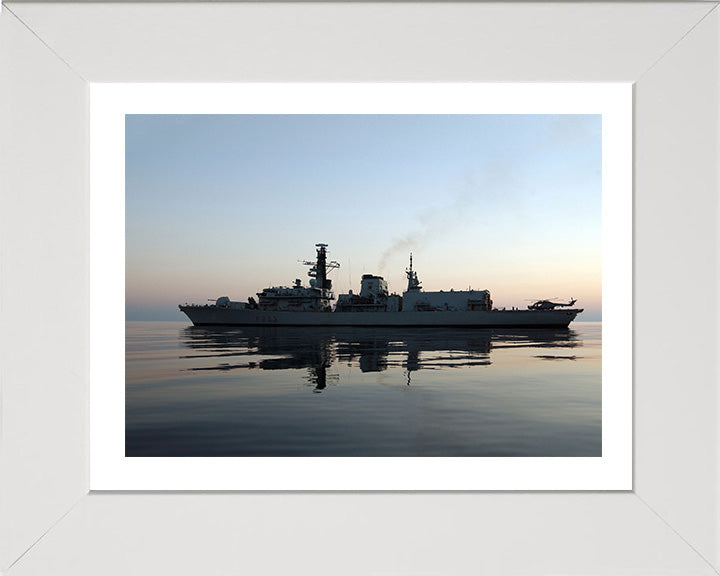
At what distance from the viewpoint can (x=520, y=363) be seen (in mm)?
12852

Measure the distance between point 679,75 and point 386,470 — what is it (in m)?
1.66

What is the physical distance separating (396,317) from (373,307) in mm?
851

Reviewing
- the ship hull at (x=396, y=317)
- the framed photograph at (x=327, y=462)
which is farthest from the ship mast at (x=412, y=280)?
the framed photograph at (x=327, y=462)

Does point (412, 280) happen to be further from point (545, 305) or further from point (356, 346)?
point (545, 305)

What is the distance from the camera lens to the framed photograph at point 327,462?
5.16ft

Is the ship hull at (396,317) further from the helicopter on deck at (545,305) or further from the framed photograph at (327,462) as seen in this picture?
the framed photograph at (327,462)

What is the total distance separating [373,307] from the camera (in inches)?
733

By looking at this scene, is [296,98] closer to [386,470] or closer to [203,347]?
[386,470]

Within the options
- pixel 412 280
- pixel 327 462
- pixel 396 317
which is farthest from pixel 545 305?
pixel 327 462

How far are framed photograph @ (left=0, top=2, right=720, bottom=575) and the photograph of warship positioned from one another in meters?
16.2

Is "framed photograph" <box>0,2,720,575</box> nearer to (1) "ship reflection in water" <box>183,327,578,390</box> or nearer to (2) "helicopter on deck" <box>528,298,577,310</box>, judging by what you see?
(1) "ship reflection in water" <box>183,327,578,390</box>

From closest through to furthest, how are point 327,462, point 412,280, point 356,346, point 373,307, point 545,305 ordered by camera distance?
point 327,462, point 356,346, point 545,305, point 373,307, point 412,280

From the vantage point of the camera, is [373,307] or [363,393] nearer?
[363,393]

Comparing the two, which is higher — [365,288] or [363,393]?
[365,288]
